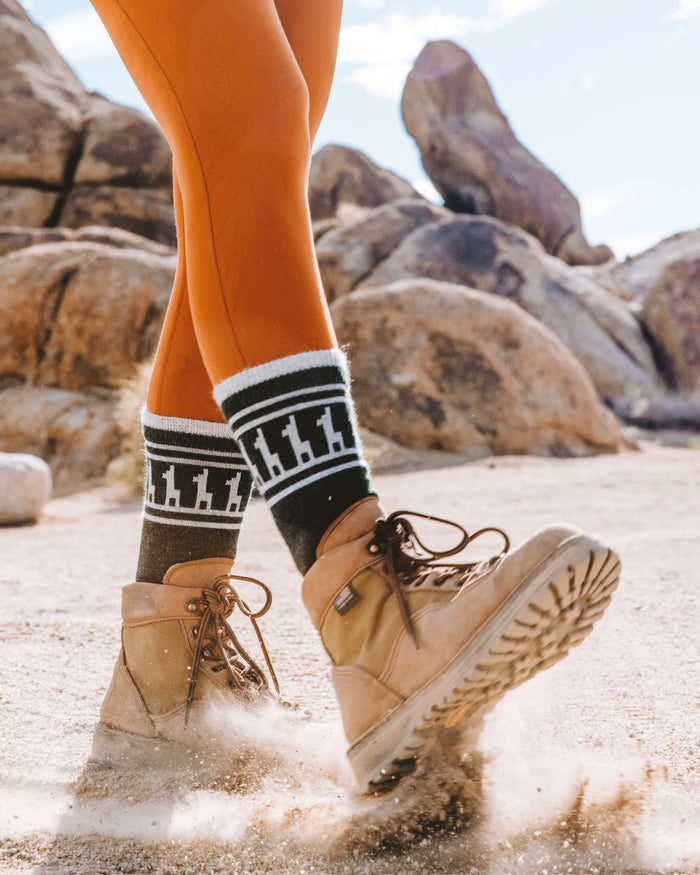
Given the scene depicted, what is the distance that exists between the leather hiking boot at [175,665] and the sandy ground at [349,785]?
49 mm

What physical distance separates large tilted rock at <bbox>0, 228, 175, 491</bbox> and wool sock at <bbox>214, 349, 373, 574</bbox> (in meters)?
6.77

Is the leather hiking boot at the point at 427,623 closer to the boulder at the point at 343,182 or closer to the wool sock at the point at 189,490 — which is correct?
the wool sock at the point at 189,490

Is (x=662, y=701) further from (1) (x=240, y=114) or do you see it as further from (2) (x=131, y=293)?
(2) (x=131, y=293)

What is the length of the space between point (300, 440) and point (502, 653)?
29 centimetres

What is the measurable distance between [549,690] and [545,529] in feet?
1.55

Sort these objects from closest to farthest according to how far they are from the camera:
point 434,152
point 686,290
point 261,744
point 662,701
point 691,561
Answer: point 261,744 < point 662,701 < point 691,561 < point 686,290 < point 434,152

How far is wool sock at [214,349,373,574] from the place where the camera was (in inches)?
31.6

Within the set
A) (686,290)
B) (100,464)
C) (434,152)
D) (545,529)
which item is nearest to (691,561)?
(545,529)

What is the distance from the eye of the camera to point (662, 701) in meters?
1.05

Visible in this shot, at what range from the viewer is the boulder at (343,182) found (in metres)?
18.1

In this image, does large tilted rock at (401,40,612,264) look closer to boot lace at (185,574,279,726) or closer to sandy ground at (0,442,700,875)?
sandy ground at (0,442,700,875)

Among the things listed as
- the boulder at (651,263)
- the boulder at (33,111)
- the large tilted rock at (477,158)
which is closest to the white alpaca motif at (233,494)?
the boulder at (651,263)

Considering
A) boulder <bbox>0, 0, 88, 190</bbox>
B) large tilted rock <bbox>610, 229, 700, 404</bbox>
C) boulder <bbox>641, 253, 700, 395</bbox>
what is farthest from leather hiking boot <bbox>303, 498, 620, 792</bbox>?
boulder <bbox>0, 0, 88, 190</bbox>

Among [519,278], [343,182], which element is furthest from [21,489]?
[343,182]
